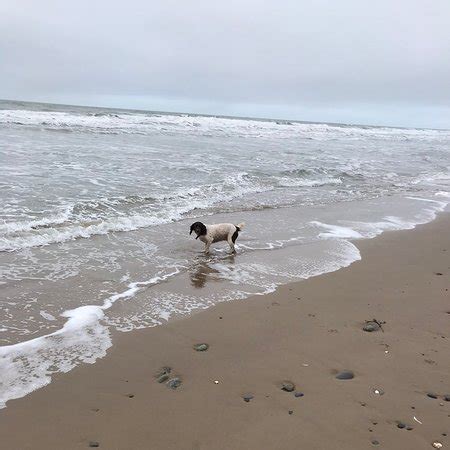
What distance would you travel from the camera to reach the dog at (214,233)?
7.75 m

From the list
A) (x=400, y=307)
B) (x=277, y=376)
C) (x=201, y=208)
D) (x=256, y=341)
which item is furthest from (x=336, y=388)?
(x=201, y=208)

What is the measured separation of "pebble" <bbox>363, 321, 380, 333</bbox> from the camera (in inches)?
195

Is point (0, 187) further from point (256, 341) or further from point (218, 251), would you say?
point (256, 341)

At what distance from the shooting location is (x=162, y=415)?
131 inches

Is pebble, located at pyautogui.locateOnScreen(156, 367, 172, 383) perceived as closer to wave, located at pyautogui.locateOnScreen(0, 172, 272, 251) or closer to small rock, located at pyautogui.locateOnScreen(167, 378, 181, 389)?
small rock, located at pyautogui.locateOnScreen(167, 378, 181, 389)

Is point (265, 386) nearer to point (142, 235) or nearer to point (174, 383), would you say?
point (174, 383)

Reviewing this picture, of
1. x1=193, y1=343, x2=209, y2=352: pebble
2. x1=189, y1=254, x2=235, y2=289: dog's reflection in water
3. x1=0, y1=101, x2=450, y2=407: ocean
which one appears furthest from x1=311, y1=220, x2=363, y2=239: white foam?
x1=193, y1=343, x2=209, y2=352: pebble

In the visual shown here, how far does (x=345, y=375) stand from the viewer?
3.96 m

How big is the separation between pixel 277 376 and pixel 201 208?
7.55 meters

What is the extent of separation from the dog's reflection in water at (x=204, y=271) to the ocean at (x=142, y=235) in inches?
1.2

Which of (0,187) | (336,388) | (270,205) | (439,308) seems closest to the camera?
(336,388)

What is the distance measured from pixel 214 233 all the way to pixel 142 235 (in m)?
1.54

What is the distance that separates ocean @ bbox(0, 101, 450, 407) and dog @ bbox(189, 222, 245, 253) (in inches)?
12.8

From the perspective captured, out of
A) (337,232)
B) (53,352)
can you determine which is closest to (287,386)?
(53,352)
